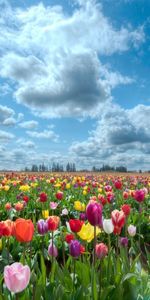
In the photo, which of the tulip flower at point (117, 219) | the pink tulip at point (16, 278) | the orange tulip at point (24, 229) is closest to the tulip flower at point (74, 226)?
the tulip flower at point (117, 219)

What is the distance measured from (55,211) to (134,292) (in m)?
6.17

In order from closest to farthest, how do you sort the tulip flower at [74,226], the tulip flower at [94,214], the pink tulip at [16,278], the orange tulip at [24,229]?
the pink tulip at [16,278], the orange tulip at [24,229], the tulip flower at [94,214], the tulip flower at [74,226]

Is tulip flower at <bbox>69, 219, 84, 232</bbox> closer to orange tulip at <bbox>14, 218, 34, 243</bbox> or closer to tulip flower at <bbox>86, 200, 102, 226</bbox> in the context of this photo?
tulip flower at <bbox>86, 200, 102, 226</bbox>

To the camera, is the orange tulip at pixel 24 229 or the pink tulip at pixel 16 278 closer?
the pink tulip at pixel 16 278

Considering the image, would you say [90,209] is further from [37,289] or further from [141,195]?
[141,195]

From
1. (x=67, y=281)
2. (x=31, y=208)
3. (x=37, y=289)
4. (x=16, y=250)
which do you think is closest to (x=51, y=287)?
(x=37, y=289)

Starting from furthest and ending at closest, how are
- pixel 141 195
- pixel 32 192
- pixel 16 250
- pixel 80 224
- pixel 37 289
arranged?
pixel 32 192, pixel 16 250, pixel 141 195, pixel 80 224, pixel 37 289

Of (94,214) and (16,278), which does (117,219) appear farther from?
(16,278)

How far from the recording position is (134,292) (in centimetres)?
284

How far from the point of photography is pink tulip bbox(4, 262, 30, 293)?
199cm

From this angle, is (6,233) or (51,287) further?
(6,233)

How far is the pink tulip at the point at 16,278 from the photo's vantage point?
6.53 ft

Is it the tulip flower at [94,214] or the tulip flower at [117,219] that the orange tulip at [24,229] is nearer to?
the tulip flower at [94,214]

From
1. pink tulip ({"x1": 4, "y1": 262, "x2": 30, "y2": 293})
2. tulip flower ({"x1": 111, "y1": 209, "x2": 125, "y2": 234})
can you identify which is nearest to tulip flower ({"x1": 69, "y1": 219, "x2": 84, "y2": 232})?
tulip flower ({"x1": 111, "y1": 209, "x2": 125, "y2": 234})
